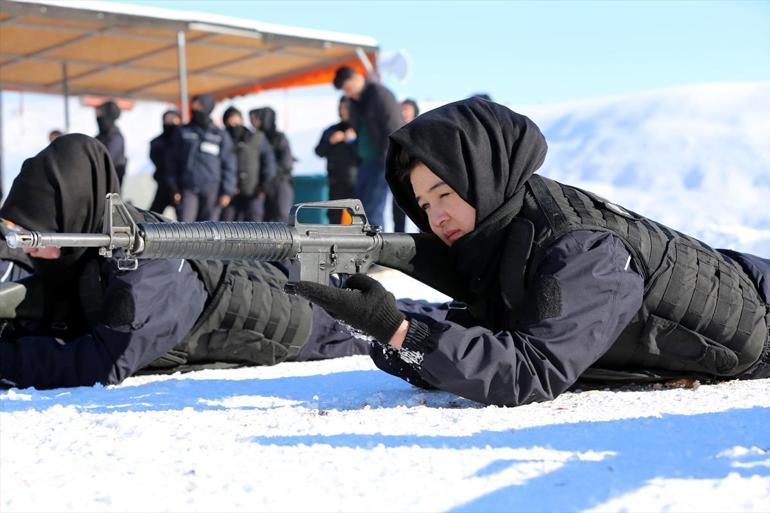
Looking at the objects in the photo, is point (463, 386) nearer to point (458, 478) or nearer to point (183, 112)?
point (458, 478)

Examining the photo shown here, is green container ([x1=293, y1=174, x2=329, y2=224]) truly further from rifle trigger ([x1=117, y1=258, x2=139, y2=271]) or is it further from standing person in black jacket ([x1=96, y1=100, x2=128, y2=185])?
rifle trigger ([x1=117, y1=258, x2=139, y2=271])

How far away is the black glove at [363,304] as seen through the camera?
2.13m

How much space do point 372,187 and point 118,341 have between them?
4.73 metres

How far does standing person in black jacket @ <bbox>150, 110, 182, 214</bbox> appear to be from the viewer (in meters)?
9.52

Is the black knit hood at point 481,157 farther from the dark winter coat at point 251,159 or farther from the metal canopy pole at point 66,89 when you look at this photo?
the metal canopy pole at point 66,89

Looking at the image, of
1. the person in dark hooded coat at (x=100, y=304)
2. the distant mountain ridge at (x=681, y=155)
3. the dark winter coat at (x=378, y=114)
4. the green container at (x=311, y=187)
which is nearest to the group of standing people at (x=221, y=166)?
the dark winter coat at (x=378, y=114)

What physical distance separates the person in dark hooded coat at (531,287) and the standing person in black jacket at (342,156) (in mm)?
5774

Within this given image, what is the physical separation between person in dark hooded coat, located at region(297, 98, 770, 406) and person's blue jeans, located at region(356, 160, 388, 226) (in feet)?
16.0

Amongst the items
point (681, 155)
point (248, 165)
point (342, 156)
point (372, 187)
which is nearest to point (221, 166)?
point (248, 165)

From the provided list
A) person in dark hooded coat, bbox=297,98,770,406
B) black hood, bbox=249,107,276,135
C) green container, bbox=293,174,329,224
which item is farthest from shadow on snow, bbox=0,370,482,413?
green container, bbox=293,174,329,224

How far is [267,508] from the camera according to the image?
60.9 inches

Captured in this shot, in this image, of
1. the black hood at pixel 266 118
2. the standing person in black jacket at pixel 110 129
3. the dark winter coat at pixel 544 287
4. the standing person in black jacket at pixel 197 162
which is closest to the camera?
the dark winter coat at pixel 544 287

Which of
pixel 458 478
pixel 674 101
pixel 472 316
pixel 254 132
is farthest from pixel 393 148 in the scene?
pixel 674 101

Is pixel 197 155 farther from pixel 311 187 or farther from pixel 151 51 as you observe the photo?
pixel 311 187
